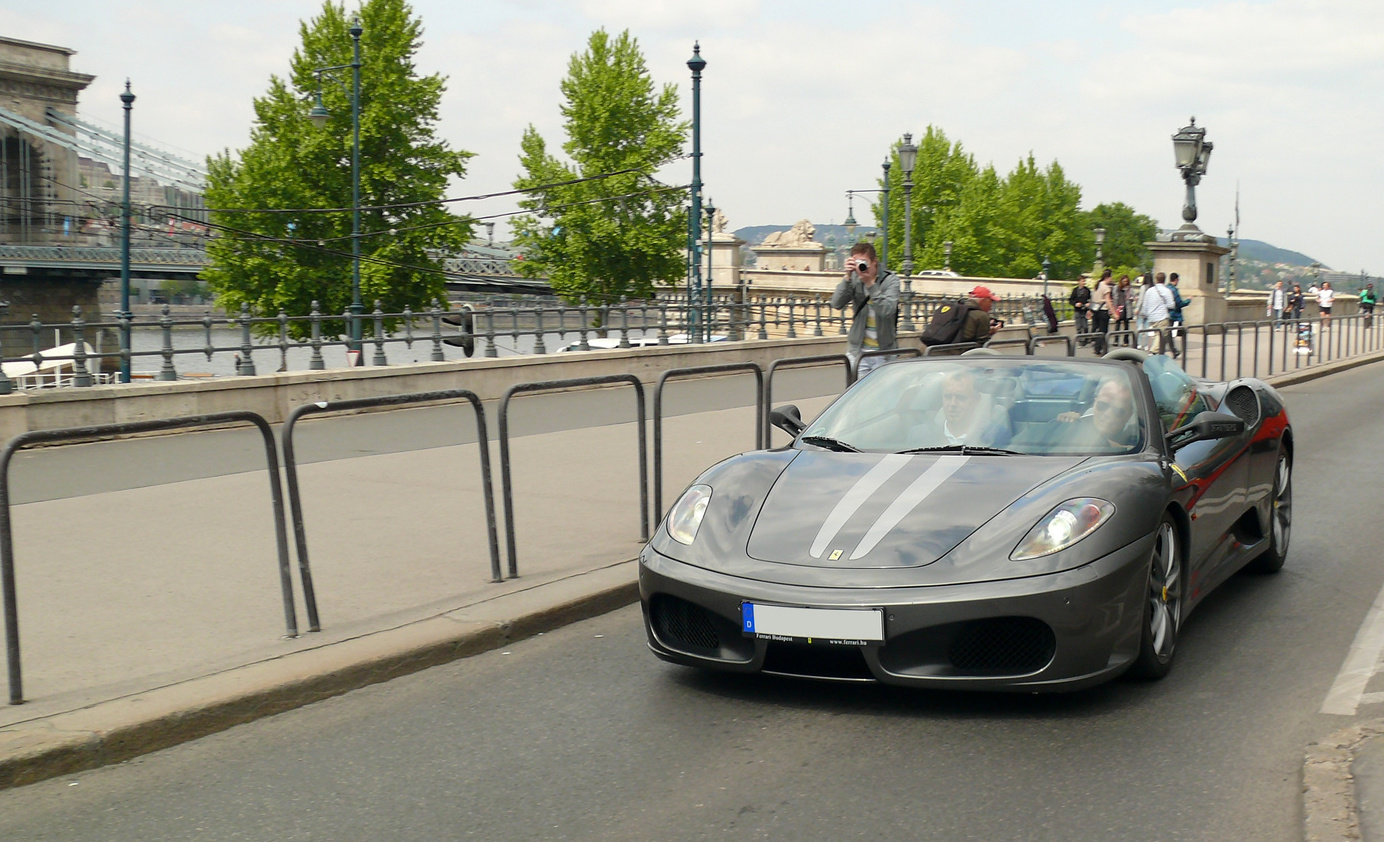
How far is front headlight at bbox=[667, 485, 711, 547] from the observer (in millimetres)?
4961

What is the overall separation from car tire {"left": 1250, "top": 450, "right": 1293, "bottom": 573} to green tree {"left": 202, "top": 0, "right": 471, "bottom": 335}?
46.7m

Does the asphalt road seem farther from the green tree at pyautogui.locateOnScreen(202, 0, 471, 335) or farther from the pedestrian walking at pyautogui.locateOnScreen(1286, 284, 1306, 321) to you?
the green tree at pyautogui.locateOnScreen(202, 0, 471, 335)

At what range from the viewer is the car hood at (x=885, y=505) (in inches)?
179

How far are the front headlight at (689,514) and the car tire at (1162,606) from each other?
1.58 metres

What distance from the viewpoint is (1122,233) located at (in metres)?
152

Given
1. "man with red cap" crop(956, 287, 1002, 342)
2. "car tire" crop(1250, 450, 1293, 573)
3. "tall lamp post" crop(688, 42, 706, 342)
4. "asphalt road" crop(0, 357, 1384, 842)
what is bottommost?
"asphalt road" crop(0, 357, 1384, 842)

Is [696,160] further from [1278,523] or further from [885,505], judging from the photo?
[885,505]

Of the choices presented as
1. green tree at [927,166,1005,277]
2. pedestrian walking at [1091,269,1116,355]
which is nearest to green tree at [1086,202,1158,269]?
green tree at [927,166,1005,277]

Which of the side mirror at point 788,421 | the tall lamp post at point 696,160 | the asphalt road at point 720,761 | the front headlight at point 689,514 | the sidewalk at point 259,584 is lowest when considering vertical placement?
the asphalt road at point 720,761

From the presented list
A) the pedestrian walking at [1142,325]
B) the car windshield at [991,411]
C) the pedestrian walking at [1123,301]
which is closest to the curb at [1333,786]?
the car windshield at [991,411]

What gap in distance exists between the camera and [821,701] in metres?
4.77

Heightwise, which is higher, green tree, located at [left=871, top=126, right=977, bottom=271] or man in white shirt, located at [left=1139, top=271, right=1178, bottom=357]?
green tree, located at [left=871, top=126, right=977, bottom=271]

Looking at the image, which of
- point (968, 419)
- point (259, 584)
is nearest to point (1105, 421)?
point (968, 419)

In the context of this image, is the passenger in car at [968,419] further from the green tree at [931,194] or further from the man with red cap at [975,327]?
the green tree at [931,194]
